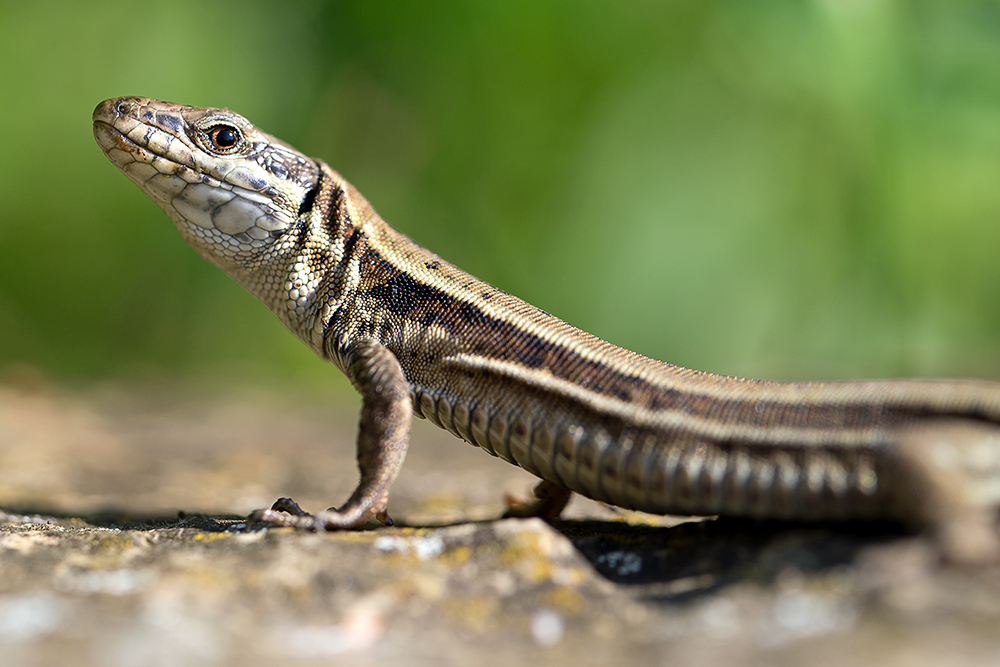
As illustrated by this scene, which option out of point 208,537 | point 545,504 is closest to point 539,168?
point 545,504

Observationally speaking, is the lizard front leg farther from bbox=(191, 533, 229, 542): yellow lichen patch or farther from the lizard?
bbox=(191, 533, 229, 542): yellow lichen patch

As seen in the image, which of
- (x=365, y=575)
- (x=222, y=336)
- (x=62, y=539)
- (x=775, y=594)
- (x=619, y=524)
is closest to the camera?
(x=775, y=594)

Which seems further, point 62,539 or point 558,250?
point 558,250

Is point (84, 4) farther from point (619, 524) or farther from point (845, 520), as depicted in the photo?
point (845, 520)

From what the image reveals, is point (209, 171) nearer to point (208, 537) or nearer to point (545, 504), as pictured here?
point (208, 537)

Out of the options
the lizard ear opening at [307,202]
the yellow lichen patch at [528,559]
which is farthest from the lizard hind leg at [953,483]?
the lizard ear opening at [307,202]

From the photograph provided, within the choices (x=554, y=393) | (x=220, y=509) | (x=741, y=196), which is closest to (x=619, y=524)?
(x=554, y=393)

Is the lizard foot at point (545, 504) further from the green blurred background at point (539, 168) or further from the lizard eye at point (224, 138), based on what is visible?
the green blurred background at point (539, 168)
